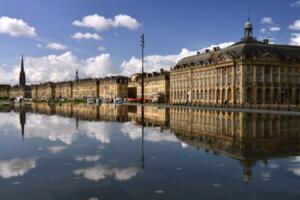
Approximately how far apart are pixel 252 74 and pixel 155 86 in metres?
69.2

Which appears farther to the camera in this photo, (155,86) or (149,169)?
(155,86)

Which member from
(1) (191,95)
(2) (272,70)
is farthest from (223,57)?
(1) (191,95)

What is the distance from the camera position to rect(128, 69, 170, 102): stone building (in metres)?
143

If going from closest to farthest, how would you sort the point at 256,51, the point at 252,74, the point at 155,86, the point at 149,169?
the point at 149,169, the point at 252,74, the point at 256,51, the point at 155,86

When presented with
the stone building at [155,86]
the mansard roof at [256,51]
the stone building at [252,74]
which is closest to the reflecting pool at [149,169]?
the stone building at [252,74]

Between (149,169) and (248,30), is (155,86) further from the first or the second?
(149,169)

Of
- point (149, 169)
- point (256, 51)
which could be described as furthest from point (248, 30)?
point (149, 169)

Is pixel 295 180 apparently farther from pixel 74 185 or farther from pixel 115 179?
pixel 74 185

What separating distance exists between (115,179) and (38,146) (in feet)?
25.5

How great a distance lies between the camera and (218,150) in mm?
16031

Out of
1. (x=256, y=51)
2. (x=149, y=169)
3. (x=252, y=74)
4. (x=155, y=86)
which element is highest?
(x=256, y=51)

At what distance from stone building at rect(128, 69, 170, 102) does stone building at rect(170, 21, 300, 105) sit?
3125 cm

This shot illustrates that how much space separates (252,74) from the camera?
9306 centimetres

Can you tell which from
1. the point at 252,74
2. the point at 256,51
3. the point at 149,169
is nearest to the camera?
the point at 149,169
